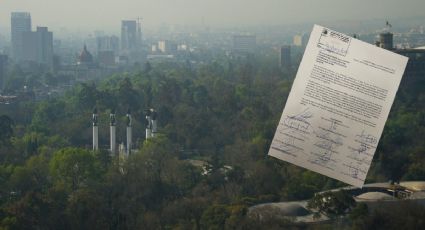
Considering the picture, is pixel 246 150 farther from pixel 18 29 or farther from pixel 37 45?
pixel 18 29

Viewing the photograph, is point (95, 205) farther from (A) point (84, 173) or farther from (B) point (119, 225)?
(A) point (84, 173)

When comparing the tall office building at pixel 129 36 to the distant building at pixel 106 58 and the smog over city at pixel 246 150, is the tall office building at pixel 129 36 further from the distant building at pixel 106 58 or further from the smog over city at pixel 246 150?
the smog over city at pixel 246 150

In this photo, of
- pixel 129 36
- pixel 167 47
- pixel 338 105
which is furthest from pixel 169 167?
pixel 129 36

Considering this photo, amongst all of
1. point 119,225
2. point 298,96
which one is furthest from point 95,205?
point 298,96
